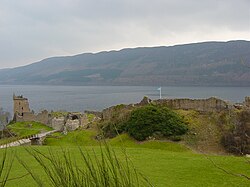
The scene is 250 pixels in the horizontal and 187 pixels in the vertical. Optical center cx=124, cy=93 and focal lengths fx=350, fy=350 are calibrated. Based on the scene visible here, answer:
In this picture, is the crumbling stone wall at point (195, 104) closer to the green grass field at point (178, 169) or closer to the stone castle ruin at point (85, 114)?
the stone castle ruin at point (85, 114)

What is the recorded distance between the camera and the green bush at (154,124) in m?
21.2

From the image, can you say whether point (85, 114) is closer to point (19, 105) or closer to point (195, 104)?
point (19, 105)

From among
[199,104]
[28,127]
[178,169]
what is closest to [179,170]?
[178,169]

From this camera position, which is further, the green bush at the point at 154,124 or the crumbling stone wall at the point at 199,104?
the crumbling stone wall at the point at 199,104

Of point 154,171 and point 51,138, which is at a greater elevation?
point 154,171

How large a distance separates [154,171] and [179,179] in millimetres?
1140

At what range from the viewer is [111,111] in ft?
96.8

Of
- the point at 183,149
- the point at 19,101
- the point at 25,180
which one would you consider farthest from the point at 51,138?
the point at 19,101

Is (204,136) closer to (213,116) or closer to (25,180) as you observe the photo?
(213,116)

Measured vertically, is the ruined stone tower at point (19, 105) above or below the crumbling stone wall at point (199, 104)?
below

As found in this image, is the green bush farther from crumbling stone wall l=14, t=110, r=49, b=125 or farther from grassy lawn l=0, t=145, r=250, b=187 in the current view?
crumbling stone wall l=14, t=110, r=49, b=125

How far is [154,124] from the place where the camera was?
21625mm

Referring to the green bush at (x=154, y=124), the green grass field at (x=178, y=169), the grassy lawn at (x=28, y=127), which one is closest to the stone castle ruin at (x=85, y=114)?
the grassy lawn at (x=28, y=127)

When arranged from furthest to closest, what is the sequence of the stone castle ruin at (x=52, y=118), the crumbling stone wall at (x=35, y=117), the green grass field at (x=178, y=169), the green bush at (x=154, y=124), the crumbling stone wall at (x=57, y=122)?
the crumbling stone wall at (x=35, y=117) < the crumbling stone wall at (x=57, y=122) < the stone castle ruin at (x=52, y=118) < the green bush at (x=154, y=124) < the green grass field at (x=178, y=169)
